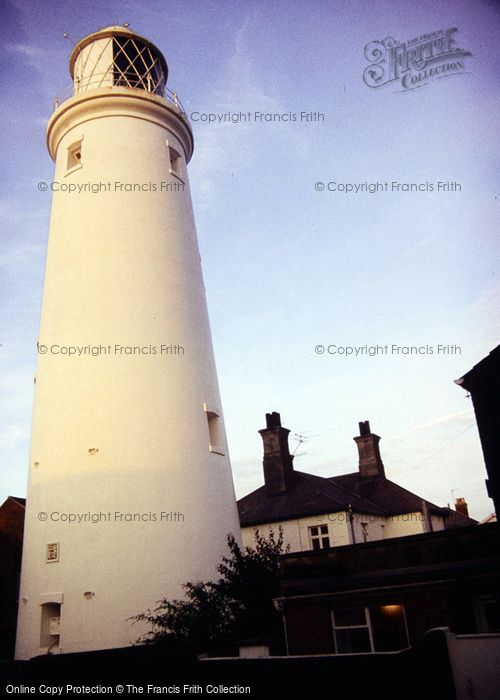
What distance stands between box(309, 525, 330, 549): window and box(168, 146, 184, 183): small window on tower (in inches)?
622

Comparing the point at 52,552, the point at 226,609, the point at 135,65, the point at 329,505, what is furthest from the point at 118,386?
the point at 329,505

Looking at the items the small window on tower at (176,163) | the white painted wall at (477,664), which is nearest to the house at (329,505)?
the small window on tower at (176,163)

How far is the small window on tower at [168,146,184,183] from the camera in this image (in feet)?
55.3

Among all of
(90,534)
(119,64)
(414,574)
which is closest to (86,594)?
(90,534)

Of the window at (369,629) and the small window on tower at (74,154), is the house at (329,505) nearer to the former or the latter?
the window at (369,629)

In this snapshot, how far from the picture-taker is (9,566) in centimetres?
2064

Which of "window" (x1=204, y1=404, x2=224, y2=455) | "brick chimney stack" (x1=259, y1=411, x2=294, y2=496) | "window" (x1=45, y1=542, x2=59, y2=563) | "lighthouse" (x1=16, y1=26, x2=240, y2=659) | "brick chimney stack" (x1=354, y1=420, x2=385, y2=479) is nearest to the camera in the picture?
"lighthouse" (x1=16, y1=26, x2=240, y2=659)

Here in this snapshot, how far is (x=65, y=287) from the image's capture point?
14.5 m

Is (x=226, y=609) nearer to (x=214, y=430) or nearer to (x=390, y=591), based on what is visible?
(x=390, y=591)

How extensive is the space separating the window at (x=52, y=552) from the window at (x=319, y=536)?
14817 millimetres

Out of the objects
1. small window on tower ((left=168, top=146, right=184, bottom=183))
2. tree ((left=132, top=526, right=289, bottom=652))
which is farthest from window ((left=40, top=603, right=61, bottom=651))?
small window on tower ((left=168, top=146, right=184, bottom=183))

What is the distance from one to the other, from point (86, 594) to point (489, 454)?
431 inches

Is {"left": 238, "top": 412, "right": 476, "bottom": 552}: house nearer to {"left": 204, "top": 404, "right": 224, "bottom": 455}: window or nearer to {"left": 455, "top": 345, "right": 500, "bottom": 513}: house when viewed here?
{"left": 455, "top": 345, "right": 500, "bottom": 513}: house

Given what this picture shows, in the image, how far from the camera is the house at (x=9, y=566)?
61.6 ft
